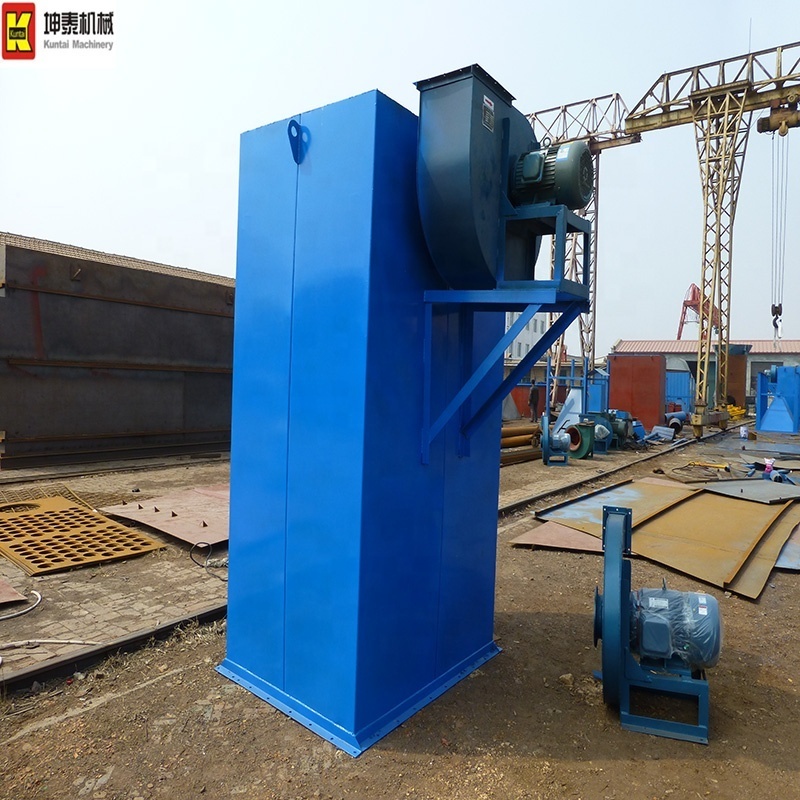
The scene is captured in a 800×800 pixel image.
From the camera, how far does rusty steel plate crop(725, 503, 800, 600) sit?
5.17 m

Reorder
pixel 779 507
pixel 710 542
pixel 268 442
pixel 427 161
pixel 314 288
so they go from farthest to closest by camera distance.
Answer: pixel 779 507 → pixel 710 542 → pixel 268 442 → pixel 314 288 → pixel 427 161

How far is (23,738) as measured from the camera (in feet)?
9.00

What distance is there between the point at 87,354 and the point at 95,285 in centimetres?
122

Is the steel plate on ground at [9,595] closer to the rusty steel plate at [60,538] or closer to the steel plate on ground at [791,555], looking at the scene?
the rusty steel plate at [60,538]

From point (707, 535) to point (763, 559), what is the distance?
797 millimetres

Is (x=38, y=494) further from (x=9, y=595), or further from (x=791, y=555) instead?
(x=791, y=555)

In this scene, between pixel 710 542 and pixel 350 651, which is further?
pixel 710 542

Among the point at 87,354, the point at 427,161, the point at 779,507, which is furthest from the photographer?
the point at 87,354

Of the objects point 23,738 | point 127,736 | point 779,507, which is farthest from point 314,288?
point 779,507

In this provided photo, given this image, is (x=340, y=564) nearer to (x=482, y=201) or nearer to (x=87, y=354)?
(x=482, y=201)

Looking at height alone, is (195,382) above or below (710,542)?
above

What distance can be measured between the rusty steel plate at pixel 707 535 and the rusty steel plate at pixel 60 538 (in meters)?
5.11

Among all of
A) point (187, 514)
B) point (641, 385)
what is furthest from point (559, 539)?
point (641, 385)

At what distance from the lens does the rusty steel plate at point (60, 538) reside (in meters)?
5.08
